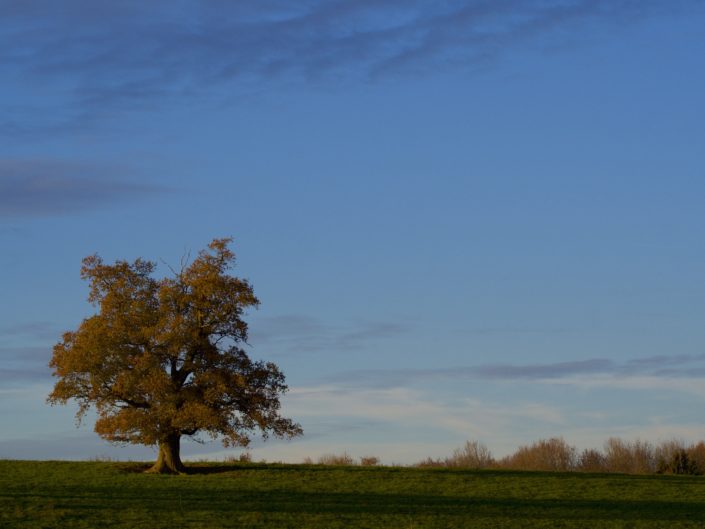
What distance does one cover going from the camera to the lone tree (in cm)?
4600

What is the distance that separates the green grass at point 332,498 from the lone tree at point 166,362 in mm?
2301

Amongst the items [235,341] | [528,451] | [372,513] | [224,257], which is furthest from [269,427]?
[528,451]

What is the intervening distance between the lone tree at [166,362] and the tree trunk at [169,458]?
0.05m

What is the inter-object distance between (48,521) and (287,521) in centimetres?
795

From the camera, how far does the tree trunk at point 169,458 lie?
4747 centimetres

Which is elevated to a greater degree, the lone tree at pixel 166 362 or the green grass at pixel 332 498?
the lone tree at pixel 166 362

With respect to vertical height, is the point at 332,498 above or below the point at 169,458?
below

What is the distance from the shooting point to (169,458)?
156ft

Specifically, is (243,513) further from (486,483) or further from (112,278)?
(112,278)

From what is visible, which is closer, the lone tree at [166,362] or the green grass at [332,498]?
the green grass at [332,498]

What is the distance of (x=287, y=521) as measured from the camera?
3394cm

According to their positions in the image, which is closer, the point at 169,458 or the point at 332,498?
the point at 332,498

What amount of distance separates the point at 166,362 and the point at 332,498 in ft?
39.7

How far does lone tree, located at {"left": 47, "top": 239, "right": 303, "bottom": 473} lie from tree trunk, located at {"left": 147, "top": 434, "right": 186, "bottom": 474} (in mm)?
48
